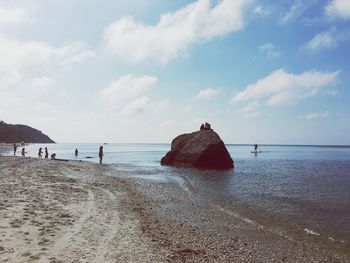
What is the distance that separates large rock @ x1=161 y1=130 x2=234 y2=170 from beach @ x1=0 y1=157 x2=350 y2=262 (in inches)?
1249

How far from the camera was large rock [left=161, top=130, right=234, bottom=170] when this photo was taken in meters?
50.9

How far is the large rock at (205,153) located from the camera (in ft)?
167

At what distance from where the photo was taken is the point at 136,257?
951 cm

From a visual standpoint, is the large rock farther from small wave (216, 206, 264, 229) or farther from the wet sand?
the wet sand

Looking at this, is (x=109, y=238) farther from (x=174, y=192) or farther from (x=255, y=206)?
(x=174, y=192)

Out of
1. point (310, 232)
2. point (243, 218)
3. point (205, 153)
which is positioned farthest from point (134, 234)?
point (205, 153)

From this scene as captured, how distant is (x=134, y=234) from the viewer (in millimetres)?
11953

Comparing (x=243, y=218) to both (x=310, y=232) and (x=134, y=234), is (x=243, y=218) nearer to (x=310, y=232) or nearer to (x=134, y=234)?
(x=310, y=232)

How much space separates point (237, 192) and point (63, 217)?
645 inches

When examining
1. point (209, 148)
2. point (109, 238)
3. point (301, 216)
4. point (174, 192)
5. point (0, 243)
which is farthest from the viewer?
point (209, 148)

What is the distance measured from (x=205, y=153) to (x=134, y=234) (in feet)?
129

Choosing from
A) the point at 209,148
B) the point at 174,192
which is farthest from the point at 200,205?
the point at 209,148

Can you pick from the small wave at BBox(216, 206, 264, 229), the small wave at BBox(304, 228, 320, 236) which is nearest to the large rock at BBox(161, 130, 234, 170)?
the small wave at BBox(216, 206, 264, 229)

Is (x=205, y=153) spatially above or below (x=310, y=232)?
above
